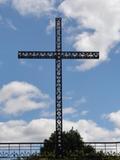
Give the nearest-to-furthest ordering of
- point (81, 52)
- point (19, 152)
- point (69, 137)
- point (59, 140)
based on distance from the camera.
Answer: point (19, 152), point (59, 140), point (81, 52), point (69, 137)

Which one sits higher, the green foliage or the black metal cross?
the black metal cross

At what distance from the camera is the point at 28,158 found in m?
50.8

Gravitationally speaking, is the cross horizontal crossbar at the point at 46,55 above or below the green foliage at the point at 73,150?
above

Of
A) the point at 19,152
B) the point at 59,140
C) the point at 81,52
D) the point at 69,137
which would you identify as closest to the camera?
the point at 19,152

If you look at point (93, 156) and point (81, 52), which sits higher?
point (81, 52)

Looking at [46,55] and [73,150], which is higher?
[46,55]

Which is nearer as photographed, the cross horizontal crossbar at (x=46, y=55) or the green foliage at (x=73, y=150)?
the green foliage at (x=73, y=150)

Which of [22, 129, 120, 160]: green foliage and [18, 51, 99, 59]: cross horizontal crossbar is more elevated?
[18, 51, 99, 59]: cross horizontal crossbar

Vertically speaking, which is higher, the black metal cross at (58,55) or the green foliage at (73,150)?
the black metal cross at (58,55)

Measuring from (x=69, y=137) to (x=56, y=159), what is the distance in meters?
15.2

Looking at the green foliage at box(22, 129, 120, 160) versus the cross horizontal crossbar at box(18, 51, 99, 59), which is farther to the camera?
the cross horizontal crossbar at box(18, 51, 99, 59)

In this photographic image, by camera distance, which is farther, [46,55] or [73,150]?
[73,150]

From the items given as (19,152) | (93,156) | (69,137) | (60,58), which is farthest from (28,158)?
(69,137)

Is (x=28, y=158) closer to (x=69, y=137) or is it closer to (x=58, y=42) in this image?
(x=58, y=42)
